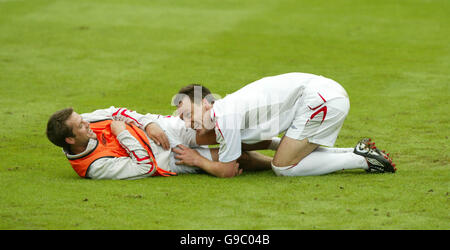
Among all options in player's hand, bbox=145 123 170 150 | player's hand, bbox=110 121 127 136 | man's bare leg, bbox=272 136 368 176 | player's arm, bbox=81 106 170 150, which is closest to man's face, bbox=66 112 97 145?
player's hand, bbox=110 121 127 136

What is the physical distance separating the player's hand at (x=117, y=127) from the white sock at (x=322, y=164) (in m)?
1.43

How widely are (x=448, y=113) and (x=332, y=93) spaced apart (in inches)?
121

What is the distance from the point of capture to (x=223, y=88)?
9945mm

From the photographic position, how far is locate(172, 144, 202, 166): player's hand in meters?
6.21

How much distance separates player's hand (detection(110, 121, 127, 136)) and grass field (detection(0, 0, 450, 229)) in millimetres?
511

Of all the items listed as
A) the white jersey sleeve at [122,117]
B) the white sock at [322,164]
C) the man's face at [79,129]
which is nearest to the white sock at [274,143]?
the white sock at [322,164]

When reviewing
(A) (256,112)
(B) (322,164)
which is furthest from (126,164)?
(B) (322,164)

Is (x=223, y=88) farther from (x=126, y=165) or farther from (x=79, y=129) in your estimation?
(x=79, y=129)

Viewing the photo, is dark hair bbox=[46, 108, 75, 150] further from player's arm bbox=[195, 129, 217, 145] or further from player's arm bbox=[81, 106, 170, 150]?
player's arm bbox=[195, 129, 217, 145]

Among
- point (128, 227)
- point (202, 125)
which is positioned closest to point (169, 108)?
point (202, 125)

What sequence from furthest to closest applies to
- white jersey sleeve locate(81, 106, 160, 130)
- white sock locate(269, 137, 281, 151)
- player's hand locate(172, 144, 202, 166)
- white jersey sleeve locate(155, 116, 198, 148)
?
white sock locate(269, 137, 281, 151), white jersey sleeve locate(81, 106, 160, 130), white jersey sleeve locate(155, 116, 198, 148), player's hand locate(172, 144, 202, 166)

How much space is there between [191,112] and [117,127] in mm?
721

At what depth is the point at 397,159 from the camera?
6.80m

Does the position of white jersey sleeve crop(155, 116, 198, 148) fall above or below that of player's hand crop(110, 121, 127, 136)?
below
